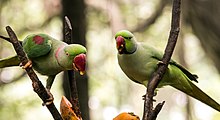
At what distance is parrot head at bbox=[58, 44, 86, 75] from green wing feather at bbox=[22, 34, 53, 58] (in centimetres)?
6

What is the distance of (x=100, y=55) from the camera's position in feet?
10.6

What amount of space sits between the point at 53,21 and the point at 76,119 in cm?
217

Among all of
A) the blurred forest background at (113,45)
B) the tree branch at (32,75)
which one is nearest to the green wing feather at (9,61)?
the tree branch at (32,75)

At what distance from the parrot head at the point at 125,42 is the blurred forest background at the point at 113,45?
4.16ft

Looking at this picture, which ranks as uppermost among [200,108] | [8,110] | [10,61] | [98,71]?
[200,108]

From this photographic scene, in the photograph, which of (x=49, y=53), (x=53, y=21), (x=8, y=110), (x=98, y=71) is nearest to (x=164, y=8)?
(x=53, y=21)

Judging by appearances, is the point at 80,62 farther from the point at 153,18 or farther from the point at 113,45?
the point at 113,45

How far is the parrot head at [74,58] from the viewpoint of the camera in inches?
22.8

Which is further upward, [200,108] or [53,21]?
[200,108]

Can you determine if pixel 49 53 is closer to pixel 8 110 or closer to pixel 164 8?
pixel 164 8

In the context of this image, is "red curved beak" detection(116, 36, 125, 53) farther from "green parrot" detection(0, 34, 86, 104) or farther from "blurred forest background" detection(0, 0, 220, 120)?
"blurred forest background" detection(0, 0, 220, 120)

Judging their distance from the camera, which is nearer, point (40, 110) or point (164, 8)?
point (164, 8)

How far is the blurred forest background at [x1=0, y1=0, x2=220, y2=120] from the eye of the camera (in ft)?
6.75

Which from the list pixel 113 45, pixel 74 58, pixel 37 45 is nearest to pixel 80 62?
pixel 74 58
